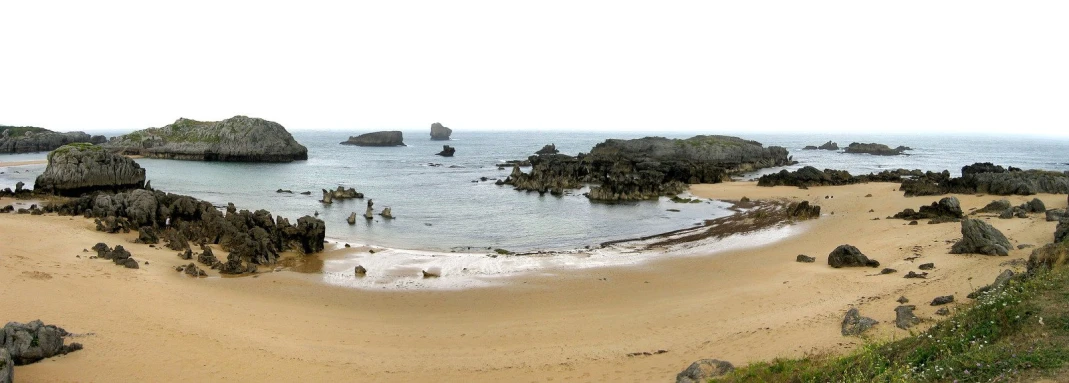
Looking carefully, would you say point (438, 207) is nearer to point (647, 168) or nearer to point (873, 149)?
point (647, 168)

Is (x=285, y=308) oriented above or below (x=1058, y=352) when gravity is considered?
below

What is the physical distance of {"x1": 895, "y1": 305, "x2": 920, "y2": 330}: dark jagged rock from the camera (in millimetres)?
12227

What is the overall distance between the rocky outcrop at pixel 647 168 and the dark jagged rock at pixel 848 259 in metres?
25.7

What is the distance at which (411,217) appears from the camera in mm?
36625

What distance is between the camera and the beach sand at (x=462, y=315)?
39.2 feet

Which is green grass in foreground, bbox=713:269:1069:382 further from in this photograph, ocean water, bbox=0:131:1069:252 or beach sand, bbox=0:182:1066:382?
ocean water, bbox=0:131:1069:252

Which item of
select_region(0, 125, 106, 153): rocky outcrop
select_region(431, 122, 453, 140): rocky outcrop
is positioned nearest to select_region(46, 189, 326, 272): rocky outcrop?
select_region(0, 125, 106, 153): rocky outcrop

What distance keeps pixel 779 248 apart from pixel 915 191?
68.3 ft

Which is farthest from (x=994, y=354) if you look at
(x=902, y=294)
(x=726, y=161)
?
(x=726, y=161)

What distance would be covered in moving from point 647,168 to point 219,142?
61.7 m

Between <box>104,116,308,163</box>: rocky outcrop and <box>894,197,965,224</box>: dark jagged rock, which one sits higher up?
<box>104,116,308,163</box>: rocky outcrop

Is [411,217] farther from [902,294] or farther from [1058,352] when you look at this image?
[1058,352]

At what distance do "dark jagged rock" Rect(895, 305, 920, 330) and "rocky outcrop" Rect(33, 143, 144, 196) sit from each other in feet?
157

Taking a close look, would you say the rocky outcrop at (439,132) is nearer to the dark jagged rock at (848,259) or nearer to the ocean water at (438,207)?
the ocean water at (438,207)
